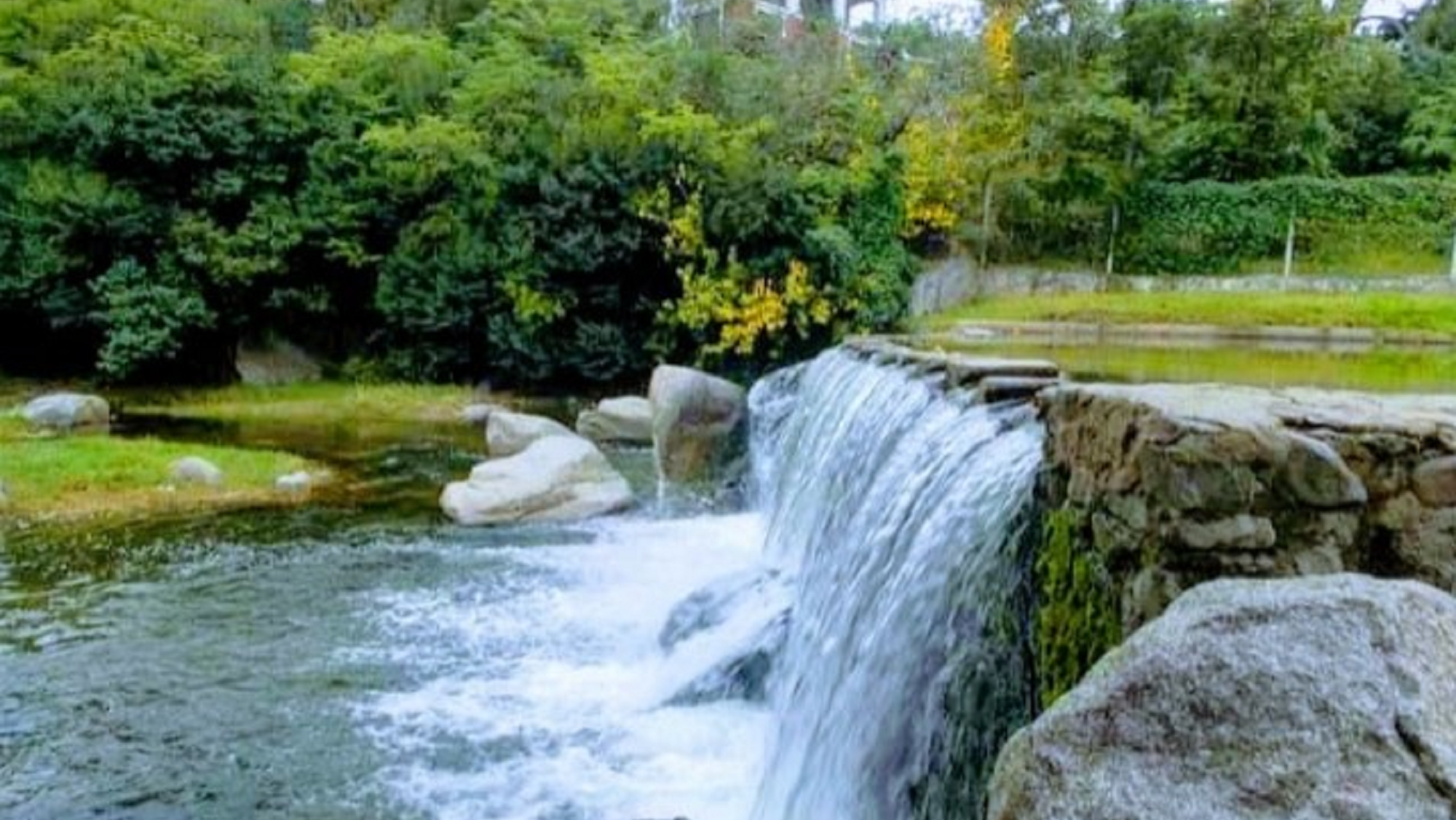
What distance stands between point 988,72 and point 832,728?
2123 cm

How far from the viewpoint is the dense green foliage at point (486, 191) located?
17.0m

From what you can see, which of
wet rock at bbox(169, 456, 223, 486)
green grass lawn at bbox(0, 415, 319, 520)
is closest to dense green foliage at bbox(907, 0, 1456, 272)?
green grass lawn at bbox(0, 415, 319, 520)

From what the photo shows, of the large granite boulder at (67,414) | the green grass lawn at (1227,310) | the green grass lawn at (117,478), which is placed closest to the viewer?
the green grass lawn at (117,478)

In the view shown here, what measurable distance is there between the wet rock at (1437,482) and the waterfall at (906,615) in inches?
48.7

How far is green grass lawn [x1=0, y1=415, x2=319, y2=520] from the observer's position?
35.2 feet

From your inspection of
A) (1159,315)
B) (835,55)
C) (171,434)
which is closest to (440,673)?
(171,434)

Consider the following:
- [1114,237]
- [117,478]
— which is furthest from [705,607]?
[1114,237]

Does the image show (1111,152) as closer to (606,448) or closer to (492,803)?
(606,448)

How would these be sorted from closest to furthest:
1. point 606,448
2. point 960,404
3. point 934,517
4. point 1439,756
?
point 1439,756 → point 934,517 → point 960,404 → point 606,448

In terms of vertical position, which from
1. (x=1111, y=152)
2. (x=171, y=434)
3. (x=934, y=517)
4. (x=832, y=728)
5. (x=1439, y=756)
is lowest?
(x=171, y=434)

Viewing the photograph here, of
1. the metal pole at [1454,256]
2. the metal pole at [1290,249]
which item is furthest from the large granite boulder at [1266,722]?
the metal pole at [1290,249]

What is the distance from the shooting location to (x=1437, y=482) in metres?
2.45

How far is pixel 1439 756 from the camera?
1417 mm

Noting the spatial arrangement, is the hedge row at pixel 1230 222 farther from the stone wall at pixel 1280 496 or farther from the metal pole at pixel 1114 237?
the stone wall at pixel 1280 496
